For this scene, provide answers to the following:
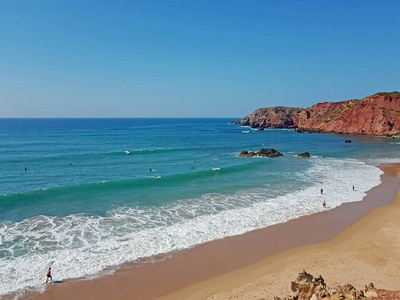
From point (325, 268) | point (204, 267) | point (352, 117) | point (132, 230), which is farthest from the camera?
point (352, 117)

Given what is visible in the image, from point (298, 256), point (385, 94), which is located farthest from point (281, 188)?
point (385, 94)

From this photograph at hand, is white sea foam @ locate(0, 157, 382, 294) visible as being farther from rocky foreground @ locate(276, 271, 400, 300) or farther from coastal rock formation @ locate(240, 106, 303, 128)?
coastal rock formation @ locate(240, 106, 303, 128)

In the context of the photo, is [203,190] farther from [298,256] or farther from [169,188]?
[298,256]

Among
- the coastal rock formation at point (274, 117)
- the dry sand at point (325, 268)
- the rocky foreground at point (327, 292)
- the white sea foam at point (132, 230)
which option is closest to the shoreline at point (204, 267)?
the dry sand at point (325, 268)

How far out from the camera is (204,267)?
13.9m

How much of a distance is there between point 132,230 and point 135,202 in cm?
603

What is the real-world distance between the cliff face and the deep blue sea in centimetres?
4586

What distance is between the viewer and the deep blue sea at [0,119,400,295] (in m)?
15.3

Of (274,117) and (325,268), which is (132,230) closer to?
(325,268)

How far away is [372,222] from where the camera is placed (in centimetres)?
1955

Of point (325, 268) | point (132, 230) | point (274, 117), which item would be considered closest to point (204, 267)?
point (325, 268)

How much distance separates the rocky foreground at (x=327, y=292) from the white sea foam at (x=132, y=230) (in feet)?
26.9

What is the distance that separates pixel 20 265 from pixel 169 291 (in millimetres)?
7780

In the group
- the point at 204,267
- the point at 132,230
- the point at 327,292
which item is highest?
the point at 327,292
